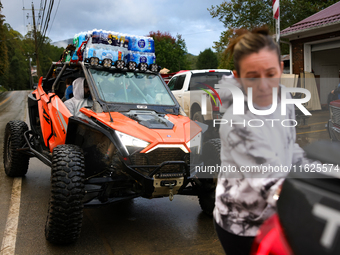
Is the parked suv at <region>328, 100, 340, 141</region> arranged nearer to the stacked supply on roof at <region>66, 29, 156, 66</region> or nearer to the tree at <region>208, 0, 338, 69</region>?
the stacked supply on roof at <region>66, 29, 156, 66</region>

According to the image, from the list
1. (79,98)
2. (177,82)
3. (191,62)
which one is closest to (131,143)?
(79,98)

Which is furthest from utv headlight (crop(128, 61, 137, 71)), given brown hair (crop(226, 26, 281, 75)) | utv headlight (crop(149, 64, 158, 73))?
brown hair (crop(226, 26, 281, 75))

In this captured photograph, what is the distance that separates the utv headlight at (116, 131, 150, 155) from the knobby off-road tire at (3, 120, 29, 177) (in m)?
3.33

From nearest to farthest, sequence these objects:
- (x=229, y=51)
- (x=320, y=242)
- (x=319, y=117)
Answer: (x=320, y=242) → (x=229, y=51) → (x=319, y=117)

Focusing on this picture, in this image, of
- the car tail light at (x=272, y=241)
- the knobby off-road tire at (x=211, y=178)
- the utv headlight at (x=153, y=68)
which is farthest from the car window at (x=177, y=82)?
the car tail light at (x=272, y=241)

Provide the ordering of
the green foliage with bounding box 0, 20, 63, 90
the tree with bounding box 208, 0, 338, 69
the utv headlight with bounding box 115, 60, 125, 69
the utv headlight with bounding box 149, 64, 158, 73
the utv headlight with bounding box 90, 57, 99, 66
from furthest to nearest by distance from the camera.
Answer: the green foliage with bounding box 0, 20, 63, 90, the tree with bounding box 208, 0, 338, 69, the utv headlight with bounding box 149, 64, 158, 73, the utv headlight with bounding box 115, 60, 125, 69, the utv headlight with bounding box 90, 57, 99, 66

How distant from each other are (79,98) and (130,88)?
2.83ft

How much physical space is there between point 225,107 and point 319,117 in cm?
1374

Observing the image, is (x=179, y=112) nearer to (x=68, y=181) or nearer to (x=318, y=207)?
(x=68, y=181)

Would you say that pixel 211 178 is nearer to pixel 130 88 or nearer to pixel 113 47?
pixel 130 88

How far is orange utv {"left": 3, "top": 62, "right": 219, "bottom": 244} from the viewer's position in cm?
384

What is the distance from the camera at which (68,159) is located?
3.97m

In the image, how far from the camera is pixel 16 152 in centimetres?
651

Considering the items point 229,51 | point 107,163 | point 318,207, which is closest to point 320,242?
point 318,207
